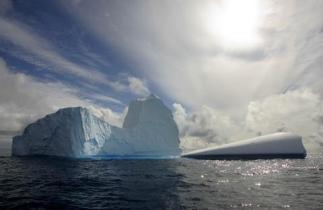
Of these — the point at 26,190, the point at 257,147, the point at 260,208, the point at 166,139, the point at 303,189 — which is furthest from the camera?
the point at 166,139

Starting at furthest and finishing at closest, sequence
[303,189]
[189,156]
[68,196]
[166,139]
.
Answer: [166,139] → [189,156] → [303,189] → [68,196]

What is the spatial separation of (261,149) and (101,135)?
169ft

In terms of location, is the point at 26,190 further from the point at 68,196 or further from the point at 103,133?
the point at 103,133

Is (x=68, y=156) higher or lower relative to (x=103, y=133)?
lower

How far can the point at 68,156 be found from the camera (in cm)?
7050

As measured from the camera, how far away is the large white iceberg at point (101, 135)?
72.4 m

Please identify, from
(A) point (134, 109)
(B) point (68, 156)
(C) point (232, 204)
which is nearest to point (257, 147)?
(A) point (134, 109)

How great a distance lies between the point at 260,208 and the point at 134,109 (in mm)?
90128

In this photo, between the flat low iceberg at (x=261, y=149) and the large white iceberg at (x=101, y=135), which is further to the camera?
the flat low iceberg at (x=261, y=149)

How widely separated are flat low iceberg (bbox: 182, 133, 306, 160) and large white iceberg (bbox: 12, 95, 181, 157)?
19744 millimetres

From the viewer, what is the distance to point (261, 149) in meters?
82.8

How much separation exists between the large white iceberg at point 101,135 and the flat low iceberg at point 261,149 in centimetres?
1974


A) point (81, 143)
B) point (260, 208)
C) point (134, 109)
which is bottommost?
point (260, 208)

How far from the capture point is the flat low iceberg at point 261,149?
3221 inches
